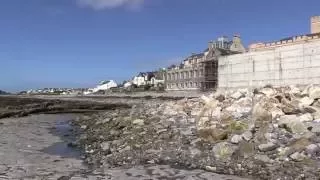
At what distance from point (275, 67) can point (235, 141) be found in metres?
17.6

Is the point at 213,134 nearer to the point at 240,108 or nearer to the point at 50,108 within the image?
the point at 240,108

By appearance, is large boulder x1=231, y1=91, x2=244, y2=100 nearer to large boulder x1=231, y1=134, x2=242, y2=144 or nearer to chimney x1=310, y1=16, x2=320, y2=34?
large boulder x1=231, y1=134, x2=242, y2=144

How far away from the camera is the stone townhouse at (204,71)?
73562 millimetres

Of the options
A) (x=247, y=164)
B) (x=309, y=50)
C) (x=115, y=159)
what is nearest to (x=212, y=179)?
(x=247, y=164)

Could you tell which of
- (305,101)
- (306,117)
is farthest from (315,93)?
(306,117)

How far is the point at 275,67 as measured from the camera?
98.1ft

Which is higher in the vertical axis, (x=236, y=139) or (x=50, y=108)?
(x=236, y=139)

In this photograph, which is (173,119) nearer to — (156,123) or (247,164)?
(156,123)

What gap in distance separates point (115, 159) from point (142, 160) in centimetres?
87

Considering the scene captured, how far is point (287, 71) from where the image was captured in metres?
28.8

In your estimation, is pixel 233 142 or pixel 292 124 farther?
pixel 292 124

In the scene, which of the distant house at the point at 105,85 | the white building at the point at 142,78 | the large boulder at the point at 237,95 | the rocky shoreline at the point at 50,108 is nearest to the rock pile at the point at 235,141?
the large boulder at the point at 237,95

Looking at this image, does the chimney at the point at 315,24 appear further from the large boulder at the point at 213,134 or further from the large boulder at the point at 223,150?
the large boulder at the point at 223,150

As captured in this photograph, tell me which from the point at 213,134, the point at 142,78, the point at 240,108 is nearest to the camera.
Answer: the point at 213,134
